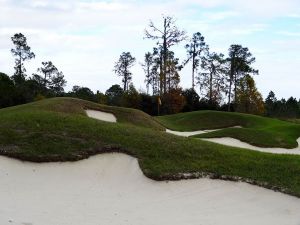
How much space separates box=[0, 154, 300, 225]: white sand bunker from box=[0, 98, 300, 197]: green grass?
1.13 feet

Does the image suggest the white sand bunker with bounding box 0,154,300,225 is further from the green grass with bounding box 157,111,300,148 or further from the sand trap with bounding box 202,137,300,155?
the green grass with bounding box 157,111,300,148

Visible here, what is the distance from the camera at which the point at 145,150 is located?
13711 millimetres

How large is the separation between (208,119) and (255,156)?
2038cm

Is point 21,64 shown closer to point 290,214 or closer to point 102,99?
point 102,99

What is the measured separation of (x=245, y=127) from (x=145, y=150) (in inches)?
810

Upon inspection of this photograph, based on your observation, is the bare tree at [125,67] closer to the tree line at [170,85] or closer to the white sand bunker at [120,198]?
the tree line at [170,85]

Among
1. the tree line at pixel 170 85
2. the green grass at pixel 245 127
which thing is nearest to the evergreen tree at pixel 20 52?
the tree line at pixel 170 85

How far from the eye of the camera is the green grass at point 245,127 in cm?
2416

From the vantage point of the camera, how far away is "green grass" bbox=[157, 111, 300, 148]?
24156 millimetres

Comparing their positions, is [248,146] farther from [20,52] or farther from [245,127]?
[20,52]

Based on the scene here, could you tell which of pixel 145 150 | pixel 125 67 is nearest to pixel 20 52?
pixel 125 67

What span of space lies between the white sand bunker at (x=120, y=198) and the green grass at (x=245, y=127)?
40.2 ft

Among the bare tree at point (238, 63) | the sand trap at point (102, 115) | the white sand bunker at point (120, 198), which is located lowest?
the white sand bunker at point (120, 198)

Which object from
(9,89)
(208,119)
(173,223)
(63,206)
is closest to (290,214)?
(173,223)
